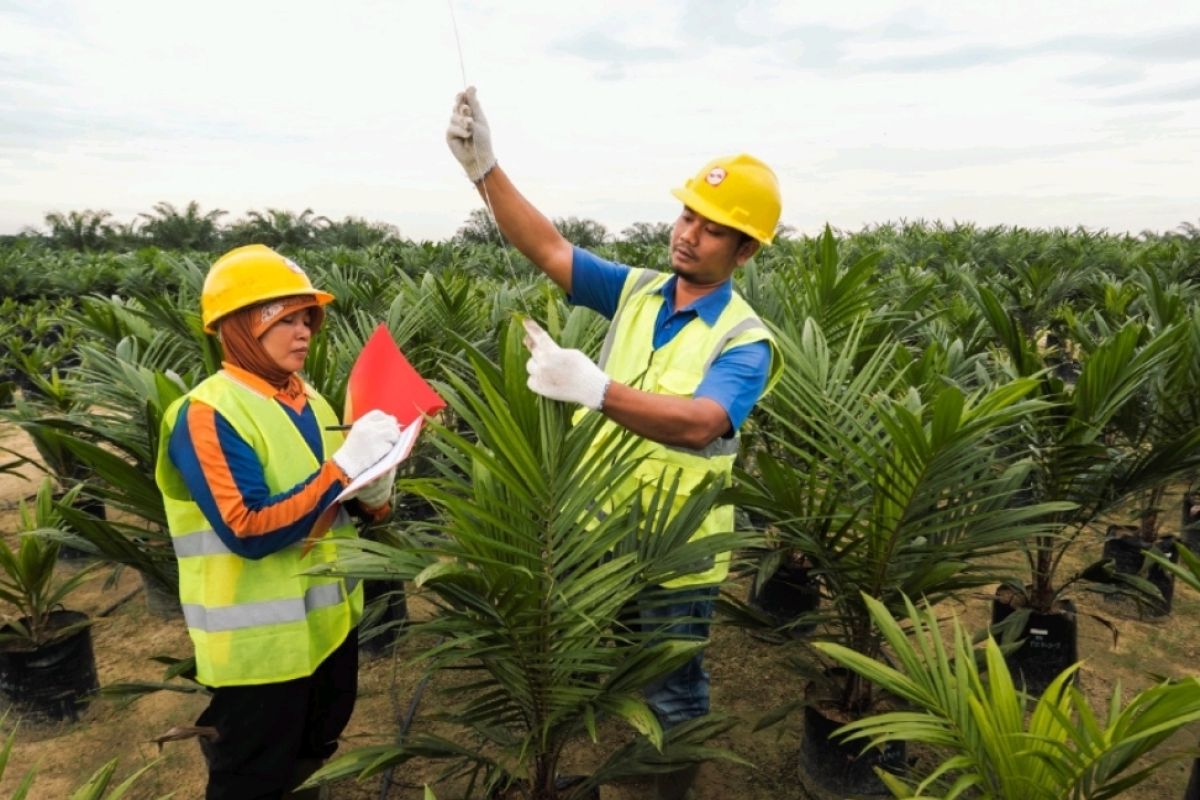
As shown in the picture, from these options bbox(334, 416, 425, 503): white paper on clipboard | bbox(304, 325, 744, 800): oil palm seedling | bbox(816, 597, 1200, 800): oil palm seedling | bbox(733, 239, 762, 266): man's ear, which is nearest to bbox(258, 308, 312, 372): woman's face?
bbox(334, 416, 425, 503): white paper on clipboard

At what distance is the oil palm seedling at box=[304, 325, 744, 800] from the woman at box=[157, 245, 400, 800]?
0.22 m

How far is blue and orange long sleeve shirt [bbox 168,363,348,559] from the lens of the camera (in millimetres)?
1445

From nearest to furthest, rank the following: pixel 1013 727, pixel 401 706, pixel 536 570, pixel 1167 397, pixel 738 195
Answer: pixel 1013 727 → pixel 536 570 → pixel 738 195 → pixel 1167 397 → pixel 401 706

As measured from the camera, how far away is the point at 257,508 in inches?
58.1

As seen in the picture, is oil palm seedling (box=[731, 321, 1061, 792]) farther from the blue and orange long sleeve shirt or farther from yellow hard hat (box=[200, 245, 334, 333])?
yellow hard hat (box=[200, 245, 334, 333])

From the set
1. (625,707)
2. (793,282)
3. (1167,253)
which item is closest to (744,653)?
(793,282)

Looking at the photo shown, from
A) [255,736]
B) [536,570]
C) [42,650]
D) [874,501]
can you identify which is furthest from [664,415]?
[42,650]

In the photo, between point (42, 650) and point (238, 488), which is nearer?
point (238, 488)

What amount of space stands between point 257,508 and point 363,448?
217 millimetres

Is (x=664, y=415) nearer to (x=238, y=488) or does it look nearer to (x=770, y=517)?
(x=770, y=517)

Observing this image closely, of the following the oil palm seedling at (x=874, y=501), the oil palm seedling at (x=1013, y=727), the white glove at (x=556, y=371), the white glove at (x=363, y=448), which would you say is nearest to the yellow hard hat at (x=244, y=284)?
the white glove at (x=363, y=448)

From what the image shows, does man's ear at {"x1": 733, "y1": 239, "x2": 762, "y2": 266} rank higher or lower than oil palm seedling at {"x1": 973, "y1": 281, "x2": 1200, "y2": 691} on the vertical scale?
higher

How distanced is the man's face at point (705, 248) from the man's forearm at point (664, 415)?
0.38 meters

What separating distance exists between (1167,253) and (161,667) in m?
9.63
